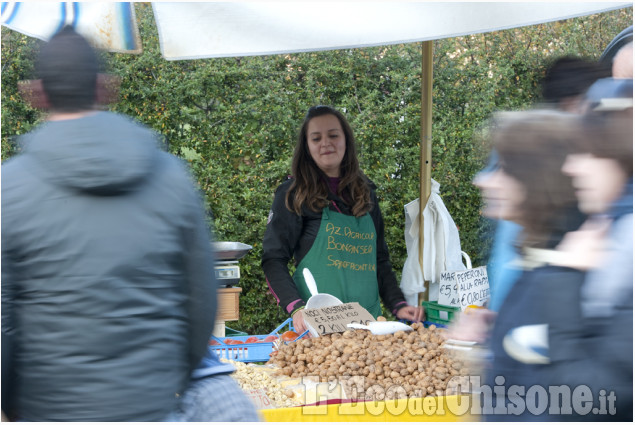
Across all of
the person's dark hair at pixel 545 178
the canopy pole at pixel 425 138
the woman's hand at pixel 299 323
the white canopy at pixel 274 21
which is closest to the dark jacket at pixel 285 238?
the woman's hand at pixel 299 323

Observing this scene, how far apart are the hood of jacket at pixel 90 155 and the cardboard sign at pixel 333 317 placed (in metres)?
1.77

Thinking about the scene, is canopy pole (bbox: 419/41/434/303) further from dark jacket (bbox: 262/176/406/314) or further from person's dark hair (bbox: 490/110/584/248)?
person's dark hair (bbox: 490/110/584/248)

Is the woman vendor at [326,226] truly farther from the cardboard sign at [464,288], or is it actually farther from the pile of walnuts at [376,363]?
the pile of walnuts at [376,363]

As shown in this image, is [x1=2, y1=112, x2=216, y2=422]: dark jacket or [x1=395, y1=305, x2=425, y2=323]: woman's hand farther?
[x1=395, y1=305, x2=425, y2=323]: woman's hand

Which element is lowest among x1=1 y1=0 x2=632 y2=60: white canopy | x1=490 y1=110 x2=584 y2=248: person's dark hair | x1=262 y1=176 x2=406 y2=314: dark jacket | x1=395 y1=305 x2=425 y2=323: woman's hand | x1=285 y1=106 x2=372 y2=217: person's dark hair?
x1=395 y1=305 x2=425 y2=323: woman's hand

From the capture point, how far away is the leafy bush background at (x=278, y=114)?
5.38 m

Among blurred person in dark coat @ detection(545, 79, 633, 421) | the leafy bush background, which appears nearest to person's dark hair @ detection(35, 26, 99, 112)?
blurred person in dark coat @ detection(545, 79, 633, 421)

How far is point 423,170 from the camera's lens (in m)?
3.90

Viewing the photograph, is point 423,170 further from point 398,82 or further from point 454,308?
point 398,82

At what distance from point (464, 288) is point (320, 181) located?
0.94 metres

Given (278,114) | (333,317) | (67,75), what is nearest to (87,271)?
(67,75)

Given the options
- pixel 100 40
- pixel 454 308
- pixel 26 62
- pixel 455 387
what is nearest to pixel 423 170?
pixel 454 308

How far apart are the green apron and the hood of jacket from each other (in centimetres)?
214

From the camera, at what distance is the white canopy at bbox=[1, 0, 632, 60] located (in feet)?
7.80
